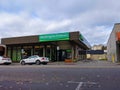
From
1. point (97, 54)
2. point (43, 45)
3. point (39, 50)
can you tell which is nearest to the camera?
point (43, 45)

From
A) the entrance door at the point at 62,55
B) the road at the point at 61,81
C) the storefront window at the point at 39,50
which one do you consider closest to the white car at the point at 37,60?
the storefront window at the point at 39,50

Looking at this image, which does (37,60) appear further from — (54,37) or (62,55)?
(62,55)

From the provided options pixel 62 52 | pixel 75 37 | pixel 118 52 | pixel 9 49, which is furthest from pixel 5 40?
pixel 118 52

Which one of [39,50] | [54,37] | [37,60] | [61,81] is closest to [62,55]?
[39,50]

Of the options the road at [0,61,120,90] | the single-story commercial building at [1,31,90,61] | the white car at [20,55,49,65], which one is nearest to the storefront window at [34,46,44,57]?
the single-story commercial building at [1,31,90,61]

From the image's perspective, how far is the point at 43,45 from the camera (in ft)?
167

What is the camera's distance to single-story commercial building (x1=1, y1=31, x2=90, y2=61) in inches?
1823

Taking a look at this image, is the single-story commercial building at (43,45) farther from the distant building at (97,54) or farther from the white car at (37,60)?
the distant building at (97,54)

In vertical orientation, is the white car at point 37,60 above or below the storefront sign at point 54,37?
below

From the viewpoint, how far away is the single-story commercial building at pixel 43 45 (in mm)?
46312

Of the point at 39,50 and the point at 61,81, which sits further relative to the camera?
the point at 39,50

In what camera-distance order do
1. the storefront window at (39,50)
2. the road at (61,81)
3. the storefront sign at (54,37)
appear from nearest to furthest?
the road at (61,81) < the storefront sign at (54,37) < the storefront window at (39,50)

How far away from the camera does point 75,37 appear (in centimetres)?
4459

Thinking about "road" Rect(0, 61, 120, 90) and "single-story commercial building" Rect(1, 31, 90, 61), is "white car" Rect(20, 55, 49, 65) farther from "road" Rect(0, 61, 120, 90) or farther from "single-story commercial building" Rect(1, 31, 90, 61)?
"road" Rect(0, 61, 120, 90)
